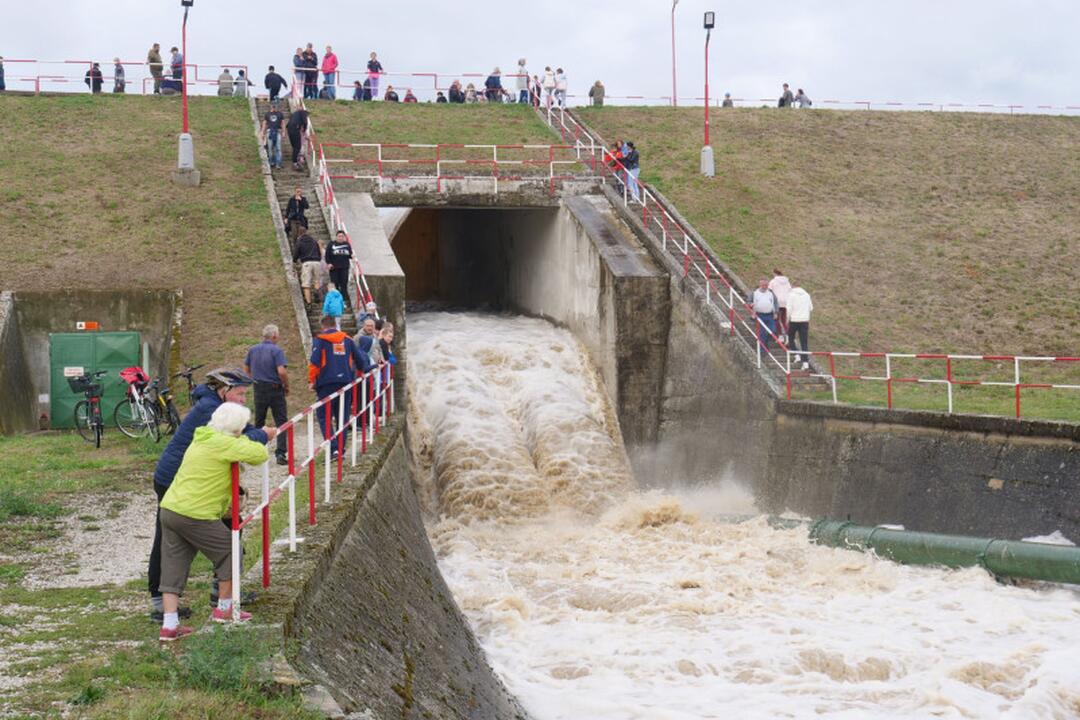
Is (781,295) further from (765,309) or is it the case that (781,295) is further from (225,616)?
(225,616)

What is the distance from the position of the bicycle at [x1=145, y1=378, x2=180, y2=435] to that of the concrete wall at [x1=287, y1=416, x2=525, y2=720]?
469cm

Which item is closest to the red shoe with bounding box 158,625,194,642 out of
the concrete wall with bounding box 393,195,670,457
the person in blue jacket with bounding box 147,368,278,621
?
the person in blue jacket with bounding box 147,368,278,621

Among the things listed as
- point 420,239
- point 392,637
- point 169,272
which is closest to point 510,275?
point 420,239

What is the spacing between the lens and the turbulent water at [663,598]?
11.6 meters

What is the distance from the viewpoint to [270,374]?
14.4m

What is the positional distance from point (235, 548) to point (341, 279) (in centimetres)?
1360

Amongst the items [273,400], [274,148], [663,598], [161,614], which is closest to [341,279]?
[273,400]

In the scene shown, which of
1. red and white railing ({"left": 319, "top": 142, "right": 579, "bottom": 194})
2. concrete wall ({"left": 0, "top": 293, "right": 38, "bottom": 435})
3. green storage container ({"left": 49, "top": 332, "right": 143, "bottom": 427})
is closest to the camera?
concrete wall ({"left": 0, "top": 293, "right": 38, "bottom": 435})

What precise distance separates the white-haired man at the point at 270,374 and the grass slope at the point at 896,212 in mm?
11347

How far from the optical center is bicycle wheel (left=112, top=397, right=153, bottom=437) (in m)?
17.1

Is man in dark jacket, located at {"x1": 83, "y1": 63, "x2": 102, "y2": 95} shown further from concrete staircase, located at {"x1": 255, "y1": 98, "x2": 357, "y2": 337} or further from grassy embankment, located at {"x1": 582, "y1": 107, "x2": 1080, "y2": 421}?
grassy embankment, located at {"x1": 582, "y1": 107, "x2": 1080, "y2": 421}

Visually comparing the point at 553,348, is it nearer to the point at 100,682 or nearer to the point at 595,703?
the point at 595,703

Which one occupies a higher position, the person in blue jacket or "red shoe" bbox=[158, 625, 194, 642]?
the person in blue jacket

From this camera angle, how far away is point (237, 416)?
25.2 ft
